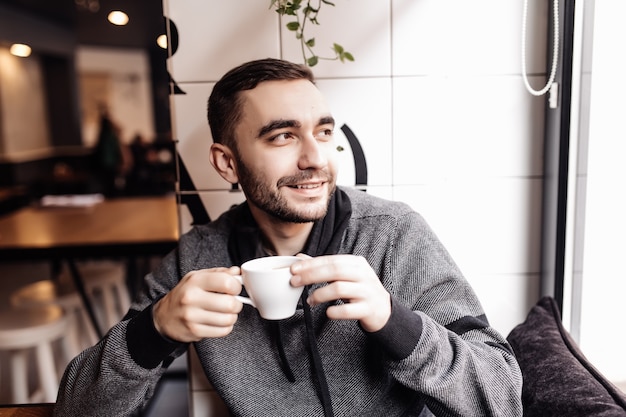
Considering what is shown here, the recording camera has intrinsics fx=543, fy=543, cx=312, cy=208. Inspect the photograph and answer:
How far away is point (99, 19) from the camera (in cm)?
639

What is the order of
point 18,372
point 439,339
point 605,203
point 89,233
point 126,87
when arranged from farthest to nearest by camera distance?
point 126,87, point 89,233, point 18,372, point 605,203, point 439,339

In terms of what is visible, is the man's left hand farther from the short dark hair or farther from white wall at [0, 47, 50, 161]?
white wall at [0, 47, 50, 161]

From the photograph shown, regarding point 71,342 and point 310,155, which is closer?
point 310,155

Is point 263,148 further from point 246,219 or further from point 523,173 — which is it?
point 523,173

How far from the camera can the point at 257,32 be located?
5.05 feet

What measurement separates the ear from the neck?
98 mm

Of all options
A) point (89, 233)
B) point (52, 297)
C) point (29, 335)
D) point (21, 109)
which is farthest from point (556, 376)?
point (21, 109)

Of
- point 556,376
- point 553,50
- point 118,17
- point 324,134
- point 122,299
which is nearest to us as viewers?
point 556,376

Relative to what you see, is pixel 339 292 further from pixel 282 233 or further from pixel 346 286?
pixel 282 233

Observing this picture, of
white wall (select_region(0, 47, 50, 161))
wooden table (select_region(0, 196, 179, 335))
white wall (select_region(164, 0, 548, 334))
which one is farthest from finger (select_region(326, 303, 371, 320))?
white wall (select_region(0, 47, 50, 161))

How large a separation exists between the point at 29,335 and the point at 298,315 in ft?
5.19

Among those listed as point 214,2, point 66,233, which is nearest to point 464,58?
point 214,2

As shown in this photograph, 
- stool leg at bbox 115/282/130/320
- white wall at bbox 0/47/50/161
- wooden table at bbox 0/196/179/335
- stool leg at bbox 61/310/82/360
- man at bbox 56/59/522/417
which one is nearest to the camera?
man at bbox 56/59/522/417

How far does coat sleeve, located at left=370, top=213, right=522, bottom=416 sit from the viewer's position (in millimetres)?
920
